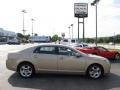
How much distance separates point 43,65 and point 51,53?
24.7 inches

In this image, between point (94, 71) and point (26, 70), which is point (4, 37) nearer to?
point (26, 70)

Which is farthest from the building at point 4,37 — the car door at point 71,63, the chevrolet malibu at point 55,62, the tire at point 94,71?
the tire at point 94,71

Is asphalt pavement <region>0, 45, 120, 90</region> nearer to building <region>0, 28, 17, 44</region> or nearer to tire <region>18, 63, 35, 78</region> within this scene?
tire <region>18, 63, 35, 78</region>

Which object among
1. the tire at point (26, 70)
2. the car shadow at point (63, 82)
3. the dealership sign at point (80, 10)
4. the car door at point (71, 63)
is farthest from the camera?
the dealership sign at point (80, 10)

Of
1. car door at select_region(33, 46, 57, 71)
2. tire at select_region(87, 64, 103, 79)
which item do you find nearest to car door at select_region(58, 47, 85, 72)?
car door at select_region(33, 46, 57, 71)

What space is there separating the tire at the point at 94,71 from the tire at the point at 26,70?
249cm

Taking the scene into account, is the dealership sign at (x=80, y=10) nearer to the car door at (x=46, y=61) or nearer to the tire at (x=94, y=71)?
the tire at (x=94, y=71)

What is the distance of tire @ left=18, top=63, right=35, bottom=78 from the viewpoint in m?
13.4

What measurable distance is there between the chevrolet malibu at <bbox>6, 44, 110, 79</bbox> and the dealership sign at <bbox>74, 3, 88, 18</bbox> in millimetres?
42660

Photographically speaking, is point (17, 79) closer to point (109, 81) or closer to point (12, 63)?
point (12, 63)

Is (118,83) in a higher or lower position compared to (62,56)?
lower

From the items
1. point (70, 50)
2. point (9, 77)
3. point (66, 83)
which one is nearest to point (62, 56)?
point (70, 50)

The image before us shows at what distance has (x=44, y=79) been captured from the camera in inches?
513

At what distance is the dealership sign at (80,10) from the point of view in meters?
A: 56.0
